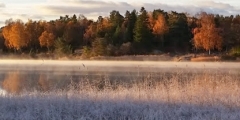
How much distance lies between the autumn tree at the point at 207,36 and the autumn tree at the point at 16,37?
35420mm

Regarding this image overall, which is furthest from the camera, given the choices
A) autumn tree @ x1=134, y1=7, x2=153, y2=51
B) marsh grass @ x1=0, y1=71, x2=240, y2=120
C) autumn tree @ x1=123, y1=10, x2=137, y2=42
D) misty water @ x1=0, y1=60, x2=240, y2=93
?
autumn tree @ x1=123, y1=10, x2=137, y2=42

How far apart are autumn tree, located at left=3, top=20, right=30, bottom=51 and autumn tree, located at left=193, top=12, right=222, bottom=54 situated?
116 feet

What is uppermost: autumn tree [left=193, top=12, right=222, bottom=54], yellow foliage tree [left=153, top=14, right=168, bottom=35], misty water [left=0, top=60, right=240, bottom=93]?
yellow foliage tree [left=153, top=14, right=168, bottom=35]

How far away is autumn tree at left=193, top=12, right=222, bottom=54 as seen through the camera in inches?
2776

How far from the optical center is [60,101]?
1383 centimetres

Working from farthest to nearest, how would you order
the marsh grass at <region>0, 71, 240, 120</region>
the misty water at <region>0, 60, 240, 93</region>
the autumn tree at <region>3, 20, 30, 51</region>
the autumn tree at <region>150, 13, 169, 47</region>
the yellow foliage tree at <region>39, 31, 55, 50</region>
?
the autumn tree at <region>3, 20, 30, 51</region> → the yellow foliage tree at <region>39, 31, 55, 50</region> → the autumn tree at <region>150, 13, 169, 47</region> → the misty water at <region>0, 60, 240, 93</region> → the marsh grass at <region>0, 71, 240, 120</region>

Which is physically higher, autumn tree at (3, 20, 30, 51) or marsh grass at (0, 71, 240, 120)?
autumn tree at (3, 20, 30, 51)

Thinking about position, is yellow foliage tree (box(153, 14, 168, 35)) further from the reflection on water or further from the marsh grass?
the marsh grass

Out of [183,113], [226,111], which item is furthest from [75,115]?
[226,111]

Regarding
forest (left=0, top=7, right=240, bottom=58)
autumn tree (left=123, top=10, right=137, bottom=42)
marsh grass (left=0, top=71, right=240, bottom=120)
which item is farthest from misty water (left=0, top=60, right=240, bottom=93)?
autumn tree (left=123, top=10, right=137, bottom=42)

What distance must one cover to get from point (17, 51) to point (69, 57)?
69.3 feet

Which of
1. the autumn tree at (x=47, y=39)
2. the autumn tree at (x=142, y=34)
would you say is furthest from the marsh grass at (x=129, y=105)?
the autumn tree at (x=47, y=39)

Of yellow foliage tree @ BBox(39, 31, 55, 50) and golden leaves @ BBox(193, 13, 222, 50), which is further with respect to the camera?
yellow foliage tree @ BBox(39, 31, 55, 50)

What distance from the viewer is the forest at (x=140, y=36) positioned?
237 ft
